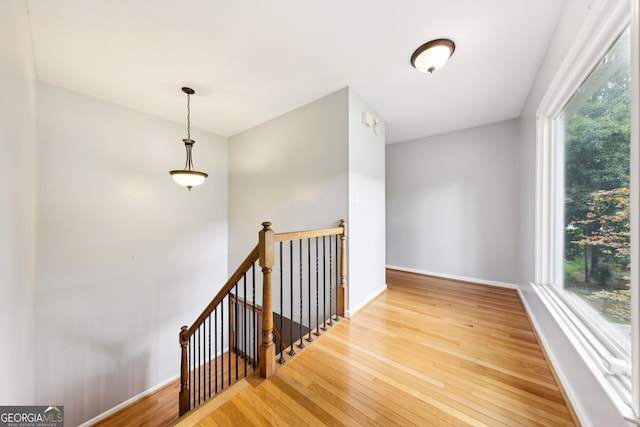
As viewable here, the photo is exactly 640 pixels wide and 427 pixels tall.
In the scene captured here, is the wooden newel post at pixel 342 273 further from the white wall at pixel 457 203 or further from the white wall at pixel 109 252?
the white wall at pixel 109 252

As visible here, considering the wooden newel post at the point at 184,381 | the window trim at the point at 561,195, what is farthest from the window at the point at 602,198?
the wooden newel post at the point at 184,381

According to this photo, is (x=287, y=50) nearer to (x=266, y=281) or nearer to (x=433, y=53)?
(x=433, y=53)

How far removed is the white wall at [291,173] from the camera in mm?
2461

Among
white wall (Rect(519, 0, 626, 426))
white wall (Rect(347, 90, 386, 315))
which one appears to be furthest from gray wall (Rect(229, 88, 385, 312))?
white wall (Rect(519, 0, 626, 426))

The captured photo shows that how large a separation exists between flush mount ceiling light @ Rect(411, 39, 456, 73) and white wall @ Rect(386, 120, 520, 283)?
2.16 metres

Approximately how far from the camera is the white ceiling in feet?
4.88

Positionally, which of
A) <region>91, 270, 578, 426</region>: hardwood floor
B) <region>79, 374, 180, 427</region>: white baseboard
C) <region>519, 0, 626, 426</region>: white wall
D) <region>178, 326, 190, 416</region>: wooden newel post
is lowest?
<region>79, 374, 180, 427</region>: white baseboard

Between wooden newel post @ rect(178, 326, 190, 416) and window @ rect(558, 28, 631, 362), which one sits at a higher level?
window @ rect(558, 28, 631, 362)

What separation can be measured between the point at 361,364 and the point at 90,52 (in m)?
3.46

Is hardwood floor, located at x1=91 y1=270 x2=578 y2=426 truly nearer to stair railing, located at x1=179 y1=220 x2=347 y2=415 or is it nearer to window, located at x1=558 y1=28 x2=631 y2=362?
stair railing, located at x1=179 y1=220 x2=347 y2=415

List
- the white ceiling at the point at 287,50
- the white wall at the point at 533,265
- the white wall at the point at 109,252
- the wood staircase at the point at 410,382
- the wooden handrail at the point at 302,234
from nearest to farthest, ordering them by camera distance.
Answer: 1. the white wall at the point at 533,265
2. the wood staircase at the point at 410,382
3. the white ceiling at the point at 287,50
4. the wooden handrail at the point at 302,234
5. the white wall at the point at 109,252

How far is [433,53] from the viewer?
5.78 ft

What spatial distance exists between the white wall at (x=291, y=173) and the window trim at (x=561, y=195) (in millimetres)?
1689

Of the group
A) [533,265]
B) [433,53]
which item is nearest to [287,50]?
[433,53]
